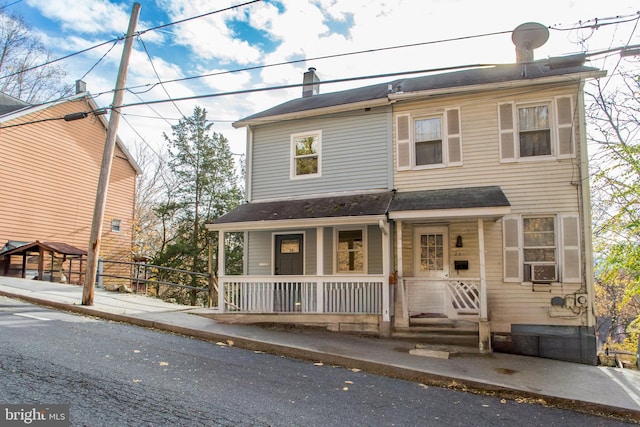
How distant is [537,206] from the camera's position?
9.20 m

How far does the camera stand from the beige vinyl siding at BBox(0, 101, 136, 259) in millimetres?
15461

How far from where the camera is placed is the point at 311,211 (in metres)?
10.1

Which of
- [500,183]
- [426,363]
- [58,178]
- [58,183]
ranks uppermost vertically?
[58,178]

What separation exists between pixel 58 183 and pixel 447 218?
53.2 ft

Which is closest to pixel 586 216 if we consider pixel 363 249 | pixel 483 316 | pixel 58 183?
pixel 483 316

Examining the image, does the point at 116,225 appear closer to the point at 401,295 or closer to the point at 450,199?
the point at 401,295

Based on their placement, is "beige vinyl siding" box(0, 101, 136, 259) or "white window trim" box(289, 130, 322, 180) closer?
"white window trim" box(289, 130, 322, 180)

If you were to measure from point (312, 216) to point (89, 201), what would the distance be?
1390 centimetres

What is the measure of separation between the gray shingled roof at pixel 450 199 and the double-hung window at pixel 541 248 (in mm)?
876

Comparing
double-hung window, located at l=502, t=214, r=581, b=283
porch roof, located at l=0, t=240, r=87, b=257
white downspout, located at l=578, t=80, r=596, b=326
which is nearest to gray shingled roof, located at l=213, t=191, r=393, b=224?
double-hung window, located at l=502, t=214, r=581, b=283

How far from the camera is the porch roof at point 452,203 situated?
327 inches

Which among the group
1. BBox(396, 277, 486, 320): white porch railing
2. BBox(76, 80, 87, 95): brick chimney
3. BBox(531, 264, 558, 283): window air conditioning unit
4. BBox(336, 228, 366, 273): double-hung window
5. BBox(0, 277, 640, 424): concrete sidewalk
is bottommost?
BBox(0, 277, 640, 424): concrete sidewalk

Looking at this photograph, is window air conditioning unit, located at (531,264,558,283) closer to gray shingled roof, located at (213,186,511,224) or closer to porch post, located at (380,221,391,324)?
gray shingled roof, located at (213,186,511,224)

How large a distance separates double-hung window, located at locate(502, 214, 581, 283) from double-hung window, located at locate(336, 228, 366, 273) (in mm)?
3436
